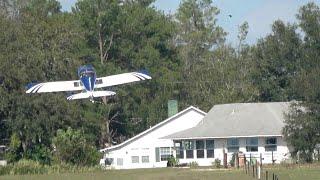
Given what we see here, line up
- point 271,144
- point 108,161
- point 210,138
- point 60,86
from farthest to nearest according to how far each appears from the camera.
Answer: point 108,161, point 60,86, point 210,138, point 271,144

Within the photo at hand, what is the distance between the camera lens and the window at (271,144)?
232ft

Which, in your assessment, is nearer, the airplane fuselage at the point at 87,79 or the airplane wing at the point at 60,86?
the airplane fuselage at the point at 87,79

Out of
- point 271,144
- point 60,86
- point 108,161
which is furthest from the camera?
point 108,161

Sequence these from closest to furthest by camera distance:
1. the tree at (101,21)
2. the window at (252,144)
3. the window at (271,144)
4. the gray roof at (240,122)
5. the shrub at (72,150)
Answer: the shrub at (72,150), the window at (271,144), the gray roof at (240,122), the window at (252,144), the tree at (101,21)

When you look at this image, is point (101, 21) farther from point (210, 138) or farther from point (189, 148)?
point (210, 138)

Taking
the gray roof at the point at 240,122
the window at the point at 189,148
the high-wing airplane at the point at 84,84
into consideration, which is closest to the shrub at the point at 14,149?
the high-wing airplane at the point at 84,84

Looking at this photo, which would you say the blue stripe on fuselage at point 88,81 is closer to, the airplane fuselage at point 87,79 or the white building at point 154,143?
the airplane fuselage at point 87,79

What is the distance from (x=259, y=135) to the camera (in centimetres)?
6975

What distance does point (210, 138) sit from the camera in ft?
234

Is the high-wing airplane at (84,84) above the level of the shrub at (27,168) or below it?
above

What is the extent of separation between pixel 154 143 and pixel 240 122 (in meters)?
8.79

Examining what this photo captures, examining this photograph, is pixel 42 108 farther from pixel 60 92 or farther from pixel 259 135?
pixel 259 135

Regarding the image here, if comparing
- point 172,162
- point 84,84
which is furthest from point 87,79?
point 172,162

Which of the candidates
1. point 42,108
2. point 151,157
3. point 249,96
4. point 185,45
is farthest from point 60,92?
point 185,45
